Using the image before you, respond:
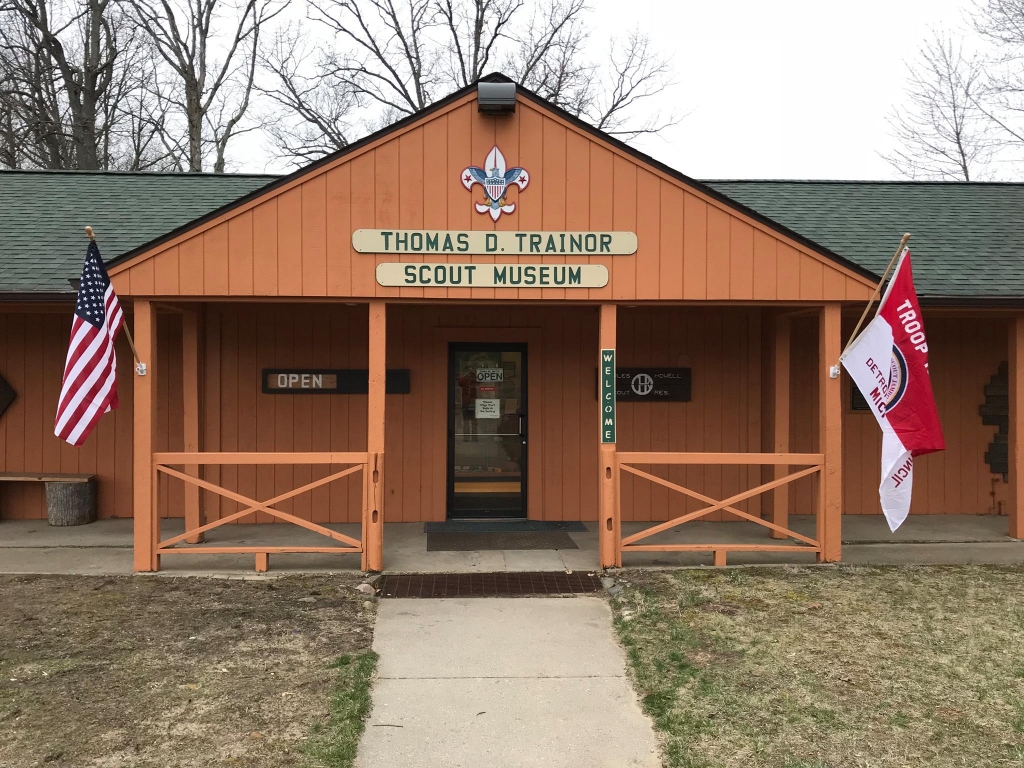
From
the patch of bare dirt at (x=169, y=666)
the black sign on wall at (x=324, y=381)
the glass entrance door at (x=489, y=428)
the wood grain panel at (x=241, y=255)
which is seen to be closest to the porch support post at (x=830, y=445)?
the glass entrance door at (x=489, y=428)

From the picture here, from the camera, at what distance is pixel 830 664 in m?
5.09

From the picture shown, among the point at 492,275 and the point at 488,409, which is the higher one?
the point at 492,275

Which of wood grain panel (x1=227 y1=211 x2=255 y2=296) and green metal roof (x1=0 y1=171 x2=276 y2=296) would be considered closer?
wood grain panel (x1=227 y1=211 x2=255 y2=296)

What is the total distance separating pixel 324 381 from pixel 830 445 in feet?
17.8

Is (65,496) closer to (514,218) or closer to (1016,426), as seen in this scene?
(514,218)

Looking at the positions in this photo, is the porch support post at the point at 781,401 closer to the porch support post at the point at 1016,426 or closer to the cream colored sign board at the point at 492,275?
the porch support post at the point at 1016,426

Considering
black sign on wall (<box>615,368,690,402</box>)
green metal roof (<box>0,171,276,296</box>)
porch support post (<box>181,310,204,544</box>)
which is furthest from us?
black sign on wall (<box>615,368,690,402</box>)

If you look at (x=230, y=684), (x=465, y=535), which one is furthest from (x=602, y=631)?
(x=465, y=535)

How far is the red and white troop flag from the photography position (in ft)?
21.1

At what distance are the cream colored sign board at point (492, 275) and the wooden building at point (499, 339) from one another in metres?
0.02

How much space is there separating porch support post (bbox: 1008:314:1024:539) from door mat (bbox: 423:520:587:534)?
4.50m

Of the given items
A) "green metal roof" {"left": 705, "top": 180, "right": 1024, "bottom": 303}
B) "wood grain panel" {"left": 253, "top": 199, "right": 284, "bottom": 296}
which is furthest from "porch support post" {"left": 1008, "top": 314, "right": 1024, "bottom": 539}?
"wood grain panel" {"left": 253, "top": 199, "right": 284, "bottom": 296}

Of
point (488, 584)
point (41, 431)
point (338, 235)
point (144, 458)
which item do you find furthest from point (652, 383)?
point (41, 431)

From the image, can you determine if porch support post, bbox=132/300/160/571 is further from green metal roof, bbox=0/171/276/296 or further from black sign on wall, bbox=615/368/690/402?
black sign on wall, bbox=615/368/690/402
